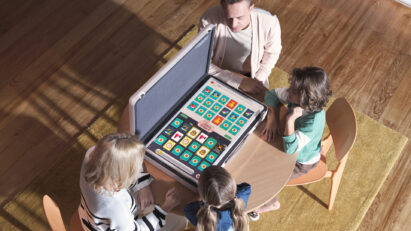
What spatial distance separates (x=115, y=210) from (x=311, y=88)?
952 millimetres

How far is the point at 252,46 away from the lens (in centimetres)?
246

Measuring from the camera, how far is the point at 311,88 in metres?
1.98

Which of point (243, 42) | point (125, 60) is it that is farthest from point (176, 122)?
point (125, 60)

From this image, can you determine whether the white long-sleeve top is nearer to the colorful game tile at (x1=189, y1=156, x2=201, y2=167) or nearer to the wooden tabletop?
the wooden tabletop

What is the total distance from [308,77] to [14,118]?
77.4 inches

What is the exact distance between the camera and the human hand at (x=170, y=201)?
1.88 meters

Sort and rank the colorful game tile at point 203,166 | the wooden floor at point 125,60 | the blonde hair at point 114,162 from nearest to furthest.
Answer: the blonde hair at point 114,162, the colorful game tile at point 203,166, the wooden floor at point 125,60

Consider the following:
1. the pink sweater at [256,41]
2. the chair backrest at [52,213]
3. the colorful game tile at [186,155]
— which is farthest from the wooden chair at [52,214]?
the pink sweater at [256,41]

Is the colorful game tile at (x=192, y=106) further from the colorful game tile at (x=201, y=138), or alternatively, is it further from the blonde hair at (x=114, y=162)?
the blonde hair at (x=114, y=162)

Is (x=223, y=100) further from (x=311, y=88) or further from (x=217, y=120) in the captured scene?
(x=311, y=88)

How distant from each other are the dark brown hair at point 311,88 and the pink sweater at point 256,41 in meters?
0.38

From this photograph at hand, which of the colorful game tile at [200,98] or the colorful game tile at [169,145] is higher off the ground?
the colorful game tile at [200,98]

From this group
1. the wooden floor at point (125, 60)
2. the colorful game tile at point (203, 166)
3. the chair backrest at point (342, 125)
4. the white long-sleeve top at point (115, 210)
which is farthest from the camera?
the wooden floor at point (125, 60)

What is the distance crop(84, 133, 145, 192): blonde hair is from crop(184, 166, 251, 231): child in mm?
267
